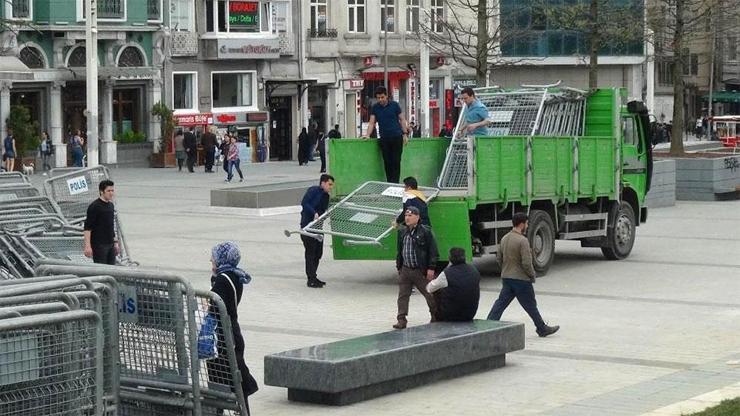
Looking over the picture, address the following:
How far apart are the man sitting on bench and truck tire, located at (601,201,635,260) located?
388 inches

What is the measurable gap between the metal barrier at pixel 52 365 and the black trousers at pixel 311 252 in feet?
36.9

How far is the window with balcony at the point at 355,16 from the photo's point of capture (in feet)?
222

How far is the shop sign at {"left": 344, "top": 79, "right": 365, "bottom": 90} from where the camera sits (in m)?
67.5

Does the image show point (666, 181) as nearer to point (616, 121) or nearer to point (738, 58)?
point (616, 121)

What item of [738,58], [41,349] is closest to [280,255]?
[41,349]

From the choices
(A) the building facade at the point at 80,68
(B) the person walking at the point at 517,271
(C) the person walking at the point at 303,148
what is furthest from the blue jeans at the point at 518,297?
(C) the person walking at the point at 303,148

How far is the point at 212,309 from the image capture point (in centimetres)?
1115

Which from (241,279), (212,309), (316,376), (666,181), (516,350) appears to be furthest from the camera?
(666,181)

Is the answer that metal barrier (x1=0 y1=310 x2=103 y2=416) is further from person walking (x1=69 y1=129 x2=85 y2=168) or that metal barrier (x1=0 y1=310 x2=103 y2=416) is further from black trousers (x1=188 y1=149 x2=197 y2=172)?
black trousers (x1=188 y1=149 x2=197 y2=172)

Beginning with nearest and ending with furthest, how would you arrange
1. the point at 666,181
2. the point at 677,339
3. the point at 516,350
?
the point at 516,350 → the point at 677,339 → the point at 666,181

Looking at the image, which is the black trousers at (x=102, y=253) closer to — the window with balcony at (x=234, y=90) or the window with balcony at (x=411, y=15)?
the window with balcony at (x=234, y=90)

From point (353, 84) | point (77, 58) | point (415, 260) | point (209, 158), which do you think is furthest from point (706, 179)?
point (353, 84)

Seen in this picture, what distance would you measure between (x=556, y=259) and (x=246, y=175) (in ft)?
91.9

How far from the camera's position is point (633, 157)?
25750 millimetres
